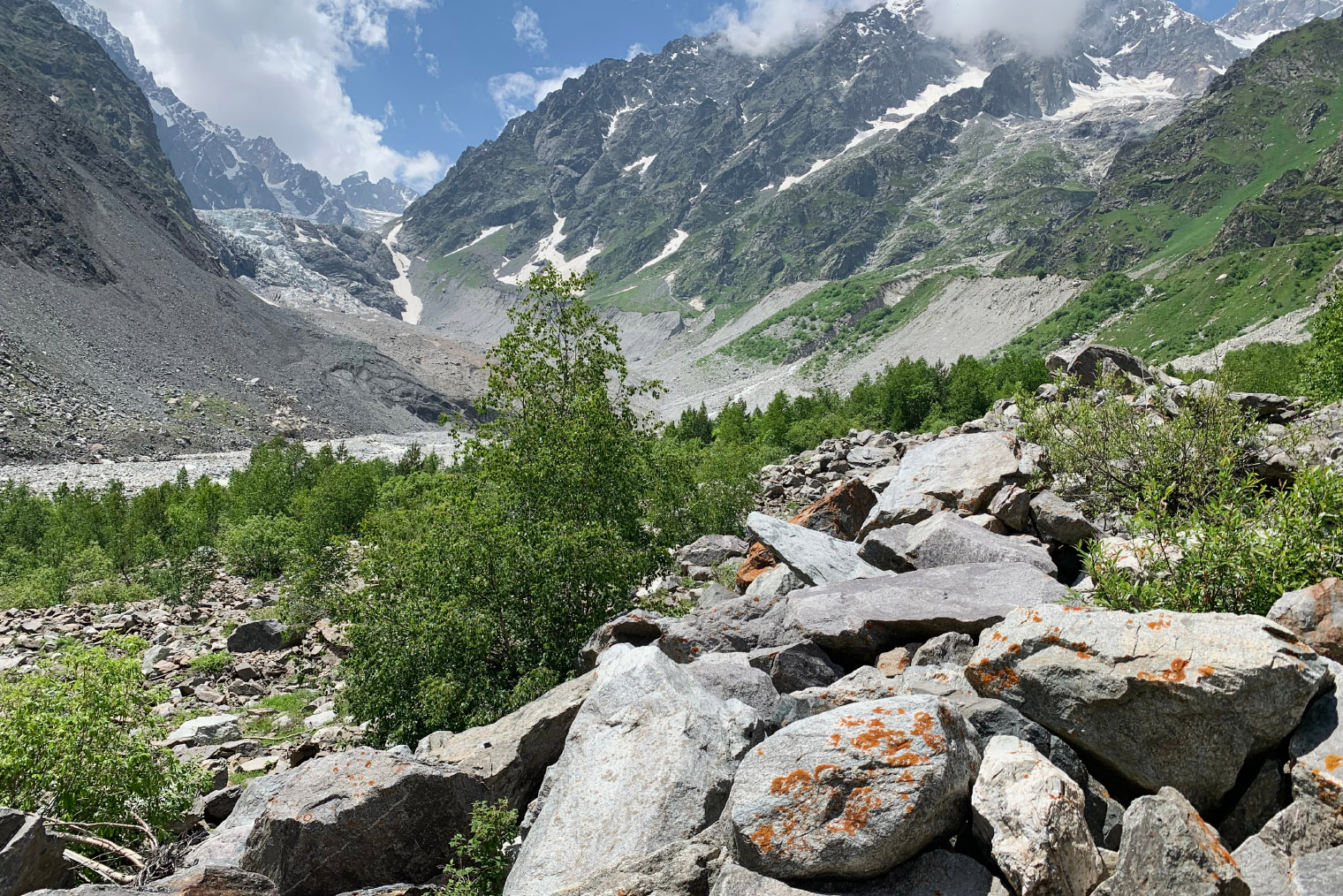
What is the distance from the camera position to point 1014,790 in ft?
17.3

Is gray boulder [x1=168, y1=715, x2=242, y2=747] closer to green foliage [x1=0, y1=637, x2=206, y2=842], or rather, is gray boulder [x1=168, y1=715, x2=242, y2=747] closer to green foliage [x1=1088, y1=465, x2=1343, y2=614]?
green foliage [x1=0, y1=637, x2=206, y2=842]

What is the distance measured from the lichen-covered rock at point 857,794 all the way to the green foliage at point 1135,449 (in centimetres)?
758

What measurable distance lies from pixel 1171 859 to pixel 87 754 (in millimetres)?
11481

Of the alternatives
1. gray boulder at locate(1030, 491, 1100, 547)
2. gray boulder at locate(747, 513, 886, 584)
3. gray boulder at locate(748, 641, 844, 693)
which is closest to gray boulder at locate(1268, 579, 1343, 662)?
gray boulder at locate(748, 641, 844, 693)

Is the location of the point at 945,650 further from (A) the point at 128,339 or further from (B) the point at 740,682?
(A) the point at 128,339

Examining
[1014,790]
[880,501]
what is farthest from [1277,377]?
[1014,790]

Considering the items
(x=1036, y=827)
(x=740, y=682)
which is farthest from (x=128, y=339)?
(x=1036, y=827)

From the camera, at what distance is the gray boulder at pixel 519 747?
8.71m

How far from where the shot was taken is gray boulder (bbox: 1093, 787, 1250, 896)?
4.43m

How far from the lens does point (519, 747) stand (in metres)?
8.97

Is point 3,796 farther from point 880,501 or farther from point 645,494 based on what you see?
point 880,501

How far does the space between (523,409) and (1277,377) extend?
6939 cm

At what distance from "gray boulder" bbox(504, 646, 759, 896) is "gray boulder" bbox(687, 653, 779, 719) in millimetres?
386

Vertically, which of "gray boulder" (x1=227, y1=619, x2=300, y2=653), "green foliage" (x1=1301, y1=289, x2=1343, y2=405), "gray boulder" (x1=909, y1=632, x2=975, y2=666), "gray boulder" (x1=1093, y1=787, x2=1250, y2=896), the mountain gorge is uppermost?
the mountain gorge
